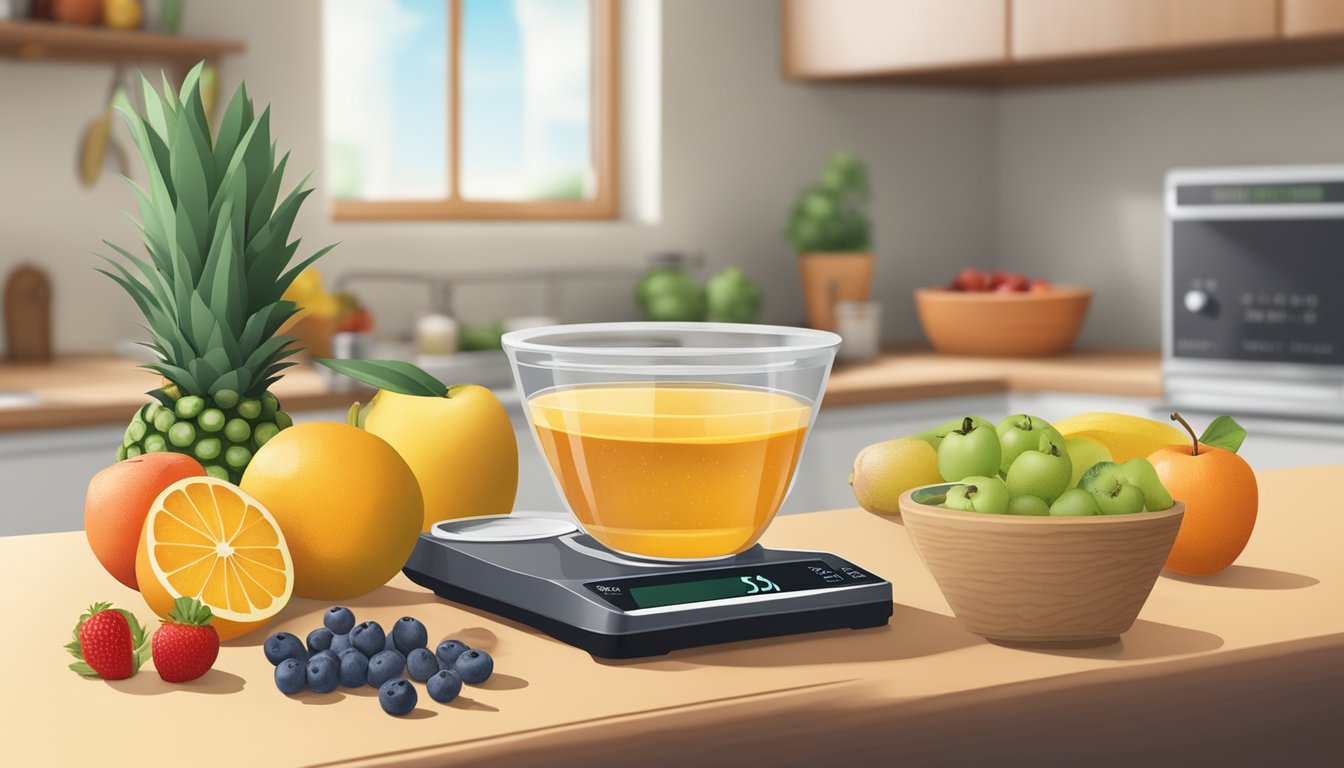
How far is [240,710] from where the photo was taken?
0.81 m

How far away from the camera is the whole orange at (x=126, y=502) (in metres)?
1.05

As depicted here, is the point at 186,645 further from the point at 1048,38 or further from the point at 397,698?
the point at 1048,38

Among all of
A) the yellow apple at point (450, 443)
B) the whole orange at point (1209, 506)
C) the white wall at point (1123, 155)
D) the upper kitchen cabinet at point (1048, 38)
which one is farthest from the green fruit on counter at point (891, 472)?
the white wall at point (1123, 155)

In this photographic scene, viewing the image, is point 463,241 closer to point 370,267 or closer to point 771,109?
point 370,267

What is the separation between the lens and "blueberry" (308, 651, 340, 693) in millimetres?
829

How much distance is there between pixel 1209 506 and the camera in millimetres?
1090

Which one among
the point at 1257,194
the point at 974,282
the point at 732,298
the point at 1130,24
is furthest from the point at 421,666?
the point at 974,282

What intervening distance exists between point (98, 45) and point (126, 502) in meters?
2.18

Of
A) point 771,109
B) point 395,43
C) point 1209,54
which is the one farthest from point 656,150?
point 1209,54

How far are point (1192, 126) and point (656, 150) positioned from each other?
51.4 inches

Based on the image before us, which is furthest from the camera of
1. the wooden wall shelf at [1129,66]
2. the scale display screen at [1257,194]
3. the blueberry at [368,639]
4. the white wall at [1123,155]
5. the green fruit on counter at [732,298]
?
the white wall at [1123,155]

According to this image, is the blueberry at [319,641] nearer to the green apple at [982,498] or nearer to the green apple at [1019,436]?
the green apple at [982,498]

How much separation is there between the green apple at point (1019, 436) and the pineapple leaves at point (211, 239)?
20.8 inches

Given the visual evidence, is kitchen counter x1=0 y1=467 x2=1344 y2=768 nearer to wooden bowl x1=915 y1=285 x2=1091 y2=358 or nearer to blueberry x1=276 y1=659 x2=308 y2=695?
blueberry x1=276 y1=659 x2=308 y2=695
